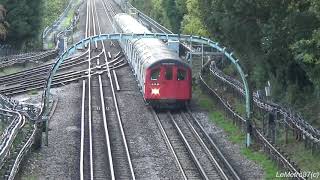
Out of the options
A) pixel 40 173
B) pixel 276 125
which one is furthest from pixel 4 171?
pixel 276 125

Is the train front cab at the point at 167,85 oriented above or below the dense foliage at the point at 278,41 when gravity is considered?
below

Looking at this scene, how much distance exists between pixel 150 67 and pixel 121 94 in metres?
6.36

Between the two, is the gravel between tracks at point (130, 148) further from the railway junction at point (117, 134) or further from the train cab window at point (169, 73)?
the train cab window at point (169, 73)

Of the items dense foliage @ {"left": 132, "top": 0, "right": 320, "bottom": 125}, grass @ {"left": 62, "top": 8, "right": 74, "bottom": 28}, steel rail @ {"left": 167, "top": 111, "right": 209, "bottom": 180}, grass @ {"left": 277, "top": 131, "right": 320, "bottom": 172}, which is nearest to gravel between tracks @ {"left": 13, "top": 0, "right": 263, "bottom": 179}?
steel rail @ {"left": 167, "top": 111, "right": 209, "bottom": 180}

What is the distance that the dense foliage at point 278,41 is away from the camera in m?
24.0

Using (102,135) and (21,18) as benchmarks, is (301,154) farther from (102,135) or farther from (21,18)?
(21,18)

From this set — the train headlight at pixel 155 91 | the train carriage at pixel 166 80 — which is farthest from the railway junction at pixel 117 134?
the train headlight at pixel 155 91

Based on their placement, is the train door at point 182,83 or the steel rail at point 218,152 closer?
the steel rail at point 218,152

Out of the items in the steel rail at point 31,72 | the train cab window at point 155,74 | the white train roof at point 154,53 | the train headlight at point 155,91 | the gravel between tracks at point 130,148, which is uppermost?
the white train roof at point 154,53

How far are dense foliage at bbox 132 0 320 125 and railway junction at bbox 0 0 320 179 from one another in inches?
61.7

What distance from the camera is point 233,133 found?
86.4ft

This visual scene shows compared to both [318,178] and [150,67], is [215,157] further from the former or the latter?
[150,67]

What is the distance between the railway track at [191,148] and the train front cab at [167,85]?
24.1 inches

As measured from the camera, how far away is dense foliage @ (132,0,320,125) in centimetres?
2398
